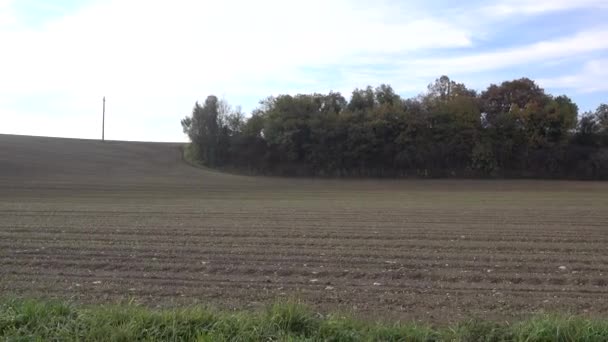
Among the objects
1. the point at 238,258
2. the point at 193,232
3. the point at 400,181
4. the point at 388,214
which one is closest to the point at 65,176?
the point at 400,181

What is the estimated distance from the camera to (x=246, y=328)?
6074 mm

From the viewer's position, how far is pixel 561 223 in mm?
21953

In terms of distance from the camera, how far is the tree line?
255 feet

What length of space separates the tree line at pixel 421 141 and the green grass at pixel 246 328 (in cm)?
7150

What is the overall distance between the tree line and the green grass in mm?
71496

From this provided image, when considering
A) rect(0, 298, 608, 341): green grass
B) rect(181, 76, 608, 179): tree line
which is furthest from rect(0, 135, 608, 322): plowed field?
rect(181, 76, 608, 179): tree line

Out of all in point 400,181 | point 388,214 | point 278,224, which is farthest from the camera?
point 400,181

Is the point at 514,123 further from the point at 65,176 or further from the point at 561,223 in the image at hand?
the point at 561,223

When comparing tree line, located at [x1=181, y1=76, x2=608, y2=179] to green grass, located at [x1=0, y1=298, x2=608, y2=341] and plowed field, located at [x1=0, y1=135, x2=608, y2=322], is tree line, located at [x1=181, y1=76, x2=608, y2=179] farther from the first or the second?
green grass, located at [x1=0, y1=298, x2=608, y2=341]

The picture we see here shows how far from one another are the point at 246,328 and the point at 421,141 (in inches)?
2908

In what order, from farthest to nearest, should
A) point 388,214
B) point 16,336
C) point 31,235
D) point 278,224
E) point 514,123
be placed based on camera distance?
point 514,123 < point 388,214 < point 278,224 < point 31,235 < point 16,336

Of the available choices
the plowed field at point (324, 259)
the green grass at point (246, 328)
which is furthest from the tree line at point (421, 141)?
the green grass at point (246, 328)

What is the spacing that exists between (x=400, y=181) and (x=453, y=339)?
66087 millimetres

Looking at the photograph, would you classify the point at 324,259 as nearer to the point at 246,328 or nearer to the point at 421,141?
the point at 246,328
